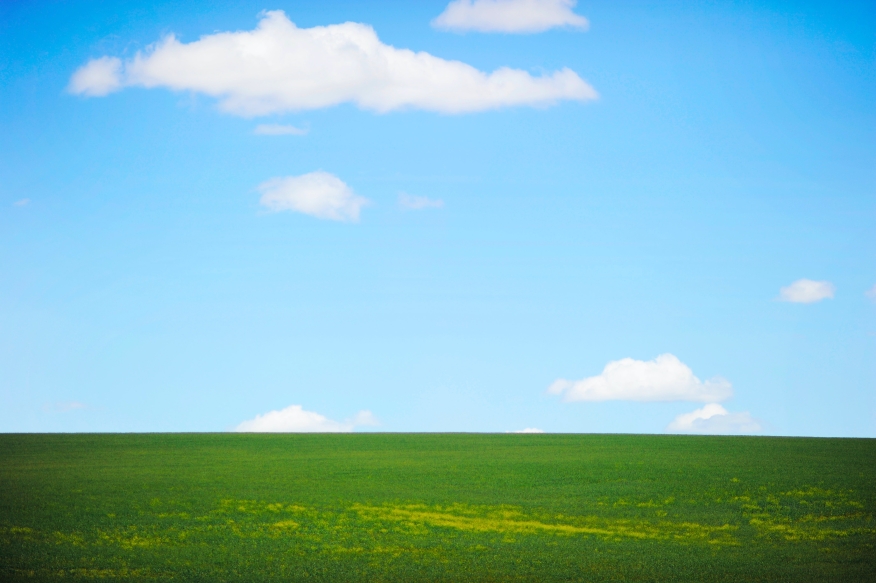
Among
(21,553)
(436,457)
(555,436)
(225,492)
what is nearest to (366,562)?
(21,553)

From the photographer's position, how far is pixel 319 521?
31.4 metres

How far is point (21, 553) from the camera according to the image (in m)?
25.4

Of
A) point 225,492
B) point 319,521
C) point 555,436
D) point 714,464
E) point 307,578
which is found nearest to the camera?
point 307,578

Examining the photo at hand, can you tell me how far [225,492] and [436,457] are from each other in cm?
1627

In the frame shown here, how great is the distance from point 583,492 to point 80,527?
20952 mm

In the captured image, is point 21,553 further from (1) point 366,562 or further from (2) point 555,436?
(2) point 555,436

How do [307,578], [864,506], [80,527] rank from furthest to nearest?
[864,506] → [80,527] → [307,578]

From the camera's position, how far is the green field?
2450cm

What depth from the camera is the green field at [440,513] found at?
24.5 meters

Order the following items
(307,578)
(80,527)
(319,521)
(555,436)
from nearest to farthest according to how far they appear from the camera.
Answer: (307,578), (80,527), (319,521), (555,436)

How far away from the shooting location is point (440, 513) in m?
33.2

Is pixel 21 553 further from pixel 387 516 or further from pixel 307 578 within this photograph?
pixel 387 516

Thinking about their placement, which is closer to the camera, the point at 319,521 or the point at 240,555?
the point at 240,555

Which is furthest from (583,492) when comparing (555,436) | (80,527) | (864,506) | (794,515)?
(555,436)
